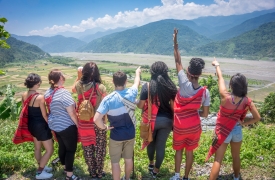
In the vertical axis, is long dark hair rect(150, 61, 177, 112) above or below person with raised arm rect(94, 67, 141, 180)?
above

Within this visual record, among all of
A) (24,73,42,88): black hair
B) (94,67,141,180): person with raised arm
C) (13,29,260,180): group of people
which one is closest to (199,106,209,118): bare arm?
(13,29,260,180): group of people

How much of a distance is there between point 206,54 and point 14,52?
119872mm

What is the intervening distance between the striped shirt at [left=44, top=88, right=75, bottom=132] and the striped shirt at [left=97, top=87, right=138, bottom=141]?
22.5 inches

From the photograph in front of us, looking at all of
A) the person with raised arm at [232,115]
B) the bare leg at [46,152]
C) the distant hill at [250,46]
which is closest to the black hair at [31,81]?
the bare leg at [46,152]

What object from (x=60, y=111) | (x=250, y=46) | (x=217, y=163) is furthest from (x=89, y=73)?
(x=250, y=46)

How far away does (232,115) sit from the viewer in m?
2.55

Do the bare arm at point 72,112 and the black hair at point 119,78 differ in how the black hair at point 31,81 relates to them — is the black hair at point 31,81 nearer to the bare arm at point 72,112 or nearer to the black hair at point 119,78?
the bare arm at point 72,112

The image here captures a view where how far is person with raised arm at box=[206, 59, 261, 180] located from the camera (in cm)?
244

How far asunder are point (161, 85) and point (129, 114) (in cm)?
56

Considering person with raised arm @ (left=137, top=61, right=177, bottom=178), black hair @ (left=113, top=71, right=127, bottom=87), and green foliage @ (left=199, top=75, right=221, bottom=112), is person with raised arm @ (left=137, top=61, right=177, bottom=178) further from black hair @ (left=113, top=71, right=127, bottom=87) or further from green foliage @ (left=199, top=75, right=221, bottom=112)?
green foliage @ (left=199, top=75, right=221, bottom=112)

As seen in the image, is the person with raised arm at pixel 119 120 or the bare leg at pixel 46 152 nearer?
the person with raised arm at pixel 119 120

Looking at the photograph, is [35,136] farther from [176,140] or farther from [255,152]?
[255,152]

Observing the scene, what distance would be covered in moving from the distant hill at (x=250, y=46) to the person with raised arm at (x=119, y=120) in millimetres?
127426

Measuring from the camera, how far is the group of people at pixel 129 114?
2.53m
